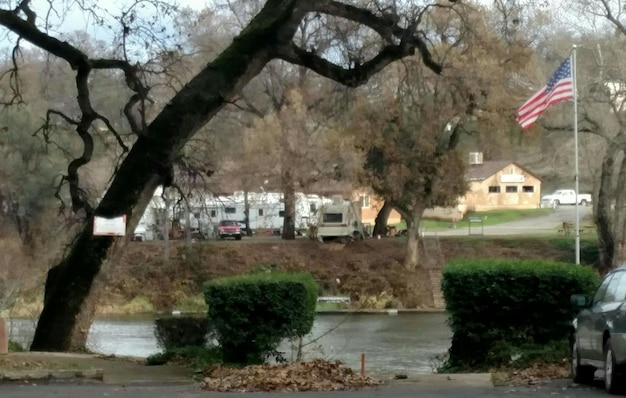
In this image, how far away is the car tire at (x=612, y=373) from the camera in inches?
504

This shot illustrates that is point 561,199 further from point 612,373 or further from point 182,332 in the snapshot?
point 612,373

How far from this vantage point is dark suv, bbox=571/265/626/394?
1275cm

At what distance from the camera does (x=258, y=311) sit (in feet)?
56.5

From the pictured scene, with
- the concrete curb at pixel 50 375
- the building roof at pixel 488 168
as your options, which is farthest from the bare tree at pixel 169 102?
the building roof at pixel 488 168

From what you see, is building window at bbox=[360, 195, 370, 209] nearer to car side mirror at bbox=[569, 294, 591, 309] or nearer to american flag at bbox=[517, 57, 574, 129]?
american flag at bbox=[517, 57, 574, 129]

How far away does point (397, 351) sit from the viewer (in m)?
28.8

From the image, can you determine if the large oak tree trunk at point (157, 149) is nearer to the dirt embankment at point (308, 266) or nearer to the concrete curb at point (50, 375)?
the concrete curb at point (50, 375)

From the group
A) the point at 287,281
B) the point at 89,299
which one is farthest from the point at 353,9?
the point at 89,299

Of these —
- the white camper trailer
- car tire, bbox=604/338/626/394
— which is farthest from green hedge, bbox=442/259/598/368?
the white camper trailer

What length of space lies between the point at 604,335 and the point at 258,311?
243 inches

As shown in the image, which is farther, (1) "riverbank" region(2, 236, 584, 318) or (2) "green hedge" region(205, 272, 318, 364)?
(1) "riverbank" region(2, 236, 584, 318)

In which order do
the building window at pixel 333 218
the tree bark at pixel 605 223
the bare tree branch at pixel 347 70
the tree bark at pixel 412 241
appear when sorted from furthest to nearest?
the building window at pixel 333 218 → the tree bark at pixel 412 241 → the tree bark at pixel 605 223 → the bare tree branch at pixel 347 70

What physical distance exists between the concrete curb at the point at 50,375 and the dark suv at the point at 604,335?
7253 millimetres

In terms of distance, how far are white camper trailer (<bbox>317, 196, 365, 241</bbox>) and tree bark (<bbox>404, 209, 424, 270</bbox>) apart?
16.6 ft
